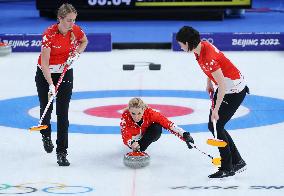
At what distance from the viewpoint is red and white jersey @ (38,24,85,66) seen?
7375 mm

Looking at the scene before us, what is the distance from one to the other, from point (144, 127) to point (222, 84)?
1386 mm

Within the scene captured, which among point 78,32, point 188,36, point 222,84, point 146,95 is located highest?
point 188,36

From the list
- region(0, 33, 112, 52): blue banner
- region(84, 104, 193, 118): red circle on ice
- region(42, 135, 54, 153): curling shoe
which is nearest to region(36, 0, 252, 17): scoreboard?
region(0, 33, 112, 52): blue banner

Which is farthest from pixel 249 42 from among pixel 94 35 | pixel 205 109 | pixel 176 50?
pixel 205 109

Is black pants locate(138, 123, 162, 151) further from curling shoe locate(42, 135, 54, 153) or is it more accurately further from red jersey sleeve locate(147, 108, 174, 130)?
curling shoe locate(42, 135, 54, 153)

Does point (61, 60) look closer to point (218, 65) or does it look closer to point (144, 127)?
point (144, 127)

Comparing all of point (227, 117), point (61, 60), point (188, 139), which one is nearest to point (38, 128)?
point (61, 60)

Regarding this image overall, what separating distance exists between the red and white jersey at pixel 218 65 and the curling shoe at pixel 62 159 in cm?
184

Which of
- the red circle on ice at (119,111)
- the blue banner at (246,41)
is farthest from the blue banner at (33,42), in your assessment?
the red circle on ice at (119,111)

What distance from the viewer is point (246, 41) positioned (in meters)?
16.4

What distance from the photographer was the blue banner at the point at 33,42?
52.7 ft

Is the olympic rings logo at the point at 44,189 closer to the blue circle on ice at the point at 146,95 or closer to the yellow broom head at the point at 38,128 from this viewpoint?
the yellow broom head at the point at 38,128

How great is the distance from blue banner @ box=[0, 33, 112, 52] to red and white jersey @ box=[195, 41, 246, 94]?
376 inches

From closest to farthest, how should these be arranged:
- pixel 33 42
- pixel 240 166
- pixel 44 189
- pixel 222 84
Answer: pixel 222 84
pixel 44 189
pixel 240 166
pixel 33 42
